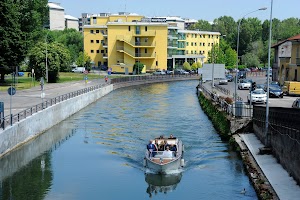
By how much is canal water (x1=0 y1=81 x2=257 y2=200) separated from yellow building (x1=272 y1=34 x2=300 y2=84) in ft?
81.0

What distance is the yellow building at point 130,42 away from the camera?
12162 cm

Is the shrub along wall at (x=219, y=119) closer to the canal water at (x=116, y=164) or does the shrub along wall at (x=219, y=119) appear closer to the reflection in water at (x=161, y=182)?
the canal water at (x=116, y=164)

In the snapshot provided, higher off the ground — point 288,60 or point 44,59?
point 288,60

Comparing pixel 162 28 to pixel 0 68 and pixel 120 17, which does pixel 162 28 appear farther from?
pixel 0 68

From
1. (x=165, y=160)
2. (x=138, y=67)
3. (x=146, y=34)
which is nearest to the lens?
(x=165, y=160)

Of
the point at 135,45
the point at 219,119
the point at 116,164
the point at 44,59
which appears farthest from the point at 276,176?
the point at 135,45

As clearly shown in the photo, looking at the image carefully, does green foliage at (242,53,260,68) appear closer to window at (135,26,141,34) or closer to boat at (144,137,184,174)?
window at (135,26,141,34)

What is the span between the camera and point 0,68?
65.6 m

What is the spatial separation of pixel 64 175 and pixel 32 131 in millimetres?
10479

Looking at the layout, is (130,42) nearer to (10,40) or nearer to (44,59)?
(44,59)

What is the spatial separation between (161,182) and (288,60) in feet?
169

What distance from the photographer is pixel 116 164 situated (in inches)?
1247

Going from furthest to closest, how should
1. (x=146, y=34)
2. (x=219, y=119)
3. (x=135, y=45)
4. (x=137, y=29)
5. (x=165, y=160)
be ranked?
(x=137, y=29) → (x=146, y=34) → (x=135, y=45) → (x=219, y=119) → (x=165, y=160)

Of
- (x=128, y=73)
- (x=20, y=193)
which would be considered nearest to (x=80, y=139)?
(x=20, y=193)
